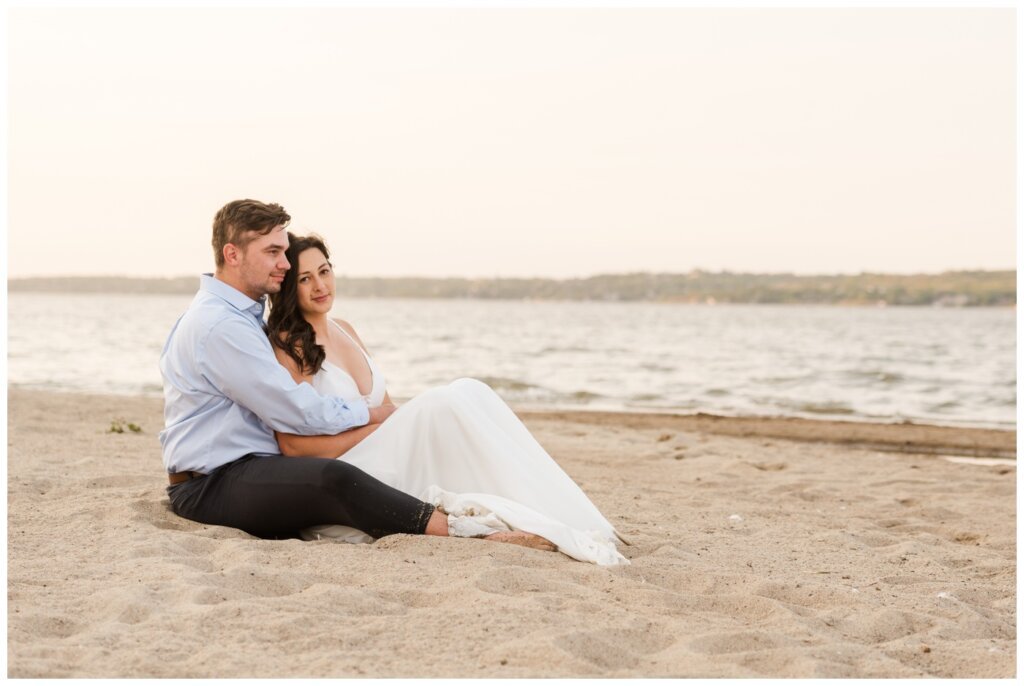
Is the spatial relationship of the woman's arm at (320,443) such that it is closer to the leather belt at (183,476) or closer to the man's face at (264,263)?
the leather belt at (183,476)

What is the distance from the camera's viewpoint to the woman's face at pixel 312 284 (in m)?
5.04

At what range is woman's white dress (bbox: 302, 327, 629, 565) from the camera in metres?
4.68

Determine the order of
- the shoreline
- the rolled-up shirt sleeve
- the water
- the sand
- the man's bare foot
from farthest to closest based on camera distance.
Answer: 1. the water
2. the shoreline
3. the rolled-up shirt sleeve
4. the man's bare foot
5. the sand

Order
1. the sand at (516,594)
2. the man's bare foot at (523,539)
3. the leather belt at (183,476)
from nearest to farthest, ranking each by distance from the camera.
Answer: the sand at (516,594)
the man's bare foot at (523,539)
the leather belt at (183,476)

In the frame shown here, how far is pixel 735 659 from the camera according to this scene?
315 centimetres

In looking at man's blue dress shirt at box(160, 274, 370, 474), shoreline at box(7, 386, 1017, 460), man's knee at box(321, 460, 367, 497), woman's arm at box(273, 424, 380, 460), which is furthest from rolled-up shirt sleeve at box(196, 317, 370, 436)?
shoreline at box(7, 386, 1017, 460)

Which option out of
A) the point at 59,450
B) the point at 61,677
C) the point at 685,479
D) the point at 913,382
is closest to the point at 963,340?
the point at 913,382

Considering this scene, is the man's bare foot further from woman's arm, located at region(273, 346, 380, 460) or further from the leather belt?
the leather belt

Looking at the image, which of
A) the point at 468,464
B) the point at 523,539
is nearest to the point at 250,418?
the point at 468,464

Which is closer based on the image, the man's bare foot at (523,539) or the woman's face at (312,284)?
the man's bare foot at (523,539)

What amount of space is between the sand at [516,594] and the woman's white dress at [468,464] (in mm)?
261

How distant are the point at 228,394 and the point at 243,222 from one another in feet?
2.67

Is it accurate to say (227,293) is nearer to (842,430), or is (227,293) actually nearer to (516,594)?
(516,594)

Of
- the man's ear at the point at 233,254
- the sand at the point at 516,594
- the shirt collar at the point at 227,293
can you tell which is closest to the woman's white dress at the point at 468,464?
the sand at the point at 516,594
